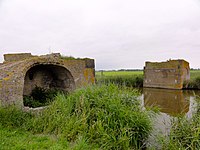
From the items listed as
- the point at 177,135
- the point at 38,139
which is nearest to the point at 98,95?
the point at 38,139

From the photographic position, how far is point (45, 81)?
310 inches

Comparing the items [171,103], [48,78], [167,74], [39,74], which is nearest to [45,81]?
[48,78]

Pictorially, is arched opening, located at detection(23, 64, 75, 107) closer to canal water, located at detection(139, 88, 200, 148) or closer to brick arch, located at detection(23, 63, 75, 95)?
brick arch, located at detection(23, 63, 75, 95)

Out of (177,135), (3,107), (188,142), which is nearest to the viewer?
(188,142)

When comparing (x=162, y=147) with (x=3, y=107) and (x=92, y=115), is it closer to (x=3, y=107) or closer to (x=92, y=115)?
(x=92, y=115)

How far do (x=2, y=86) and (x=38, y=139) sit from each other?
2.00 meters

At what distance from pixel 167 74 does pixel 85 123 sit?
47.5 feet

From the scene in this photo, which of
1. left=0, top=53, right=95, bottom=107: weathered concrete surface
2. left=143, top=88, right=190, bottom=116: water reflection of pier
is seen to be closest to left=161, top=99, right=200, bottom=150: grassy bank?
left=143, top=88, right=190, bottom=116: water reflection of pier

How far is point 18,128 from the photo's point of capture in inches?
175

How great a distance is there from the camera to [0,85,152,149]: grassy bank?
3.86 m

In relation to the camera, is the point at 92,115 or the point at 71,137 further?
the point at 92,115

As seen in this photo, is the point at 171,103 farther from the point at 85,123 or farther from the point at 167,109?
the point at 85,123

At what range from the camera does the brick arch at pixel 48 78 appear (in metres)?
7.00

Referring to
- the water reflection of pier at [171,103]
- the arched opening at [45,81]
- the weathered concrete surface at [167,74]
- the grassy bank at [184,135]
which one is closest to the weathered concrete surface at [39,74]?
the arched opening at [45,81]
